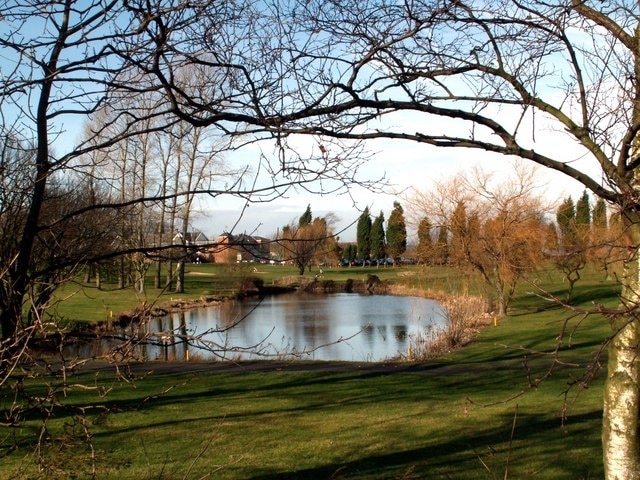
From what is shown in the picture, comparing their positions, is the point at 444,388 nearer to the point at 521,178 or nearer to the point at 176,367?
the point at 176,367

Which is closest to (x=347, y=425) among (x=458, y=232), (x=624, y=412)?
(x=624, y=412)

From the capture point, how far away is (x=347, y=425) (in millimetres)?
10766

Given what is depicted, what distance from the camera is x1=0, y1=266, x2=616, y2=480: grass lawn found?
7.96 meters

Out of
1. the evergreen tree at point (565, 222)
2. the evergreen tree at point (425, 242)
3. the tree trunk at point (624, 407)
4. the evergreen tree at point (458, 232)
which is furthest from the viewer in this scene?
the evergreen tree at point (425, 242)

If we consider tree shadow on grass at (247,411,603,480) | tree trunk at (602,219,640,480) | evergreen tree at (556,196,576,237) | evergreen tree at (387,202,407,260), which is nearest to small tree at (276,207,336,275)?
tree trunk at (602,219,640,480)

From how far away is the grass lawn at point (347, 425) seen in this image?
796cm

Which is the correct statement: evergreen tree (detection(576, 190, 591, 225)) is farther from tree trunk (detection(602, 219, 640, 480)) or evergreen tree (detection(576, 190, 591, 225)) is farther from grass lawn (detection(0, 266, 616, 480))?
tree trunk (detection(602, 219, 640, 480))

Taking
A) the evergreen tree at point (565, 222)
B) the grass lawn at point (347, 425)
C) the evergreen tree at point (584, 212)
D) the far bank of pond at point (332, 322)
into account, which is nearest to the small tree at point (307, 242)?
the grass lawn at point (347, 425)

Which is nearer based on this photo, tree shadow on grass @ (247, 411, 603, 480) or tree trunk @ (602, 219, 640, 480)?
tree trunk @ (602, 219, 640, 480)

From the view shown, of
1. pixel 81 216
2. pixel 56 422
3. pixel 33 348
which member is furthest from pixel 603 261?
pixel 56 422

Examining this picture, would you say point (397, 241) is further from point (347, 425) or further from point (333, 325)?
point (347, 425)

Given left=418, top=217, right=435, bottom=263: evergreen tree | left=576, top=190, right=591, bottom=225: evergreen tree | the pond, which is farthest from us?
left=418, top=217, right=435, bottom=263: evergreen tree

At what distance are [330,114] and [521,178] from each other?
2848 centimetres

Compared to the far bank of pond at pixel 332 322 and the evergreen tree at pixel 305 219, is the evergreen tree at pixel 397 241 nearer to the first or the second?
the far bank of pond at pixel 332 322
